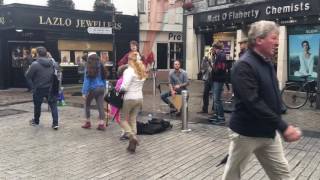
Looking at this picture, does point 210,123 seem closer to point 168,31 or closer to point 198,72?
point 198,72

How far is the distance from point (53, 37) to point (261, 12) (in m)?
9.22

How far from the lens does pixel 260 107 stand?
3363 mm

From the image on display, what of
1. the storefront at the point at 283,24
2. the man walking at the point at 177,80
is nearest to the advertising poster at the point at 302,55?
the storefront at the point at 283,24

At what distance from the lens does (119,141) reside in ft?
24.9

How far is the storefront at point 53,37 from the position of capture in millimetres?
18453

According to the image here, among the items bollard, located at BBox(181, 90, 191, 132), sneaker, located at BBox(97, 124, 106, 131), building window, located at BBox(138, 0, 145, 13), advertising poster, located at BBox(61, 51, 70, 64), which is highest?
building window, located at BBox(138, 0, 145, 13)

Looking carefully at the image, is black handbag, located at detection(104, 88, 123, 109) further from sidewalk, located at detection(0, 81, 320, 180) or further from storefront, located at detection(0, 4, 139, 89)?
storefront, located at detection(0, 4, 139, 89)

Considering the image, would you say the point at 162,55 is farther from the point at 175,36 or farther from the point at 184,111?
the point at 184,111

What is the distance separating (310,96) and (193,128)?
4.28m

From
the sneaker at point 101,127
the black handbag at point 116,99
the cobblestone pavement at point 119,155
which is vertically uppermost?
the black handbag at point 116,99

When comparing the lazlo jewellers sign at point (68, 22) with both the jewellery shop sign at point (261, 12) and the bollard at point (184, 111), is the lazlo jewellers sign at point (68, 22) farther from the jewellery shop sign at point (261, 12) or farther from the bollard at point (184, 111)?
the bollard at point (184, 111)

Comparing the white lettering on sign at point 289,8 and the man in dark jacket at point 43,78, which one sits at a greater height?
the white lettering on sign at point 289,8

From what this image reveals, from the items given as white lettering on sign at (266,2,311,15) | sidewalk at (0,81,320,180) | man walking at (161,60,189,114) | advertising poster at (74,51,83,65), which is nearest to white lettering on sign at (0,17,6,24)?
advertising poster at (74,51,83,65)

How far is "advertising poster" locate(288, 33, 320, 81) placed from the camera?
49.0 ft
